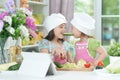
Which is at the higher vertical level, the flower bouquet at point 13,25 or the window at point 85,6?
the window at point 85,6

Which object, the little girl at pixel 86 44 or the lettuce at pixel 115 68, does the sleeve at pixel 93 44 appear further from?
the lettuce at pixel 115 68

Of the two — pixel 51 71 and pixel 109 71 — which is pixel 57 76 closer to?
pixel 51 71

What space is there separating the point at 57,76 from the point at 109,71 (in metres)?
0.29

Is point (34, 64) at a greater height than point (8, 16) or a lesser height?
lesser

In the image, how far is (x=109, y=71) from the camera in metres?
1.62

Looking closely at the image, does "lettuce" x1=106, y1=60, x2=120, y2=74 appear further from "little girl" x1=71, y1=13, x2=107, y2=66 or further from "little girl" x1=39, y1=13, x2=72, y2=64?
"little girl" x1=71, y1=13, x2=107, y2=66

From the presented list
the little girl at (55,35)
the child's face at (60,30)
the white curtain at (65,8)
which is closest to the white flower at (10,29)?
the little girl at (55,35)

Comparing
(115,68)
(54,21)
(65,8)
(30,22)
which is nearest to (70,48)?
(54,21)

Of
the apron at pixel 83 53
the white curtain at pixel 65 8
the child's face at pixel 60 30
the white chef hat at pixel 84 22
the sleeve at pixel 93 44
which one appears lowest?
the apron at pixel 83 53

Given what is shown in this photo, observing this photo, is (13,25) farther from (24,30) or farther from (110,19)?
(110,19)

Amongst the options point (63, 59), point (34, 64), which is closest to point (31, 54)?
point (34, 64)

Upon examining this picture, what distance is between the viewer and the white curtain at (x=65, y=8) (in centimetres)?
470

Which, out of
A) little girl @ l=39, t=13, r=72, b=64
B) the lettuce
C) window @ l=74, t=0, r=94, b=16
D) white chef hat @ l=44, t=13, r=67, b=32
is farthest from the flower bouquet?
window @ l=74, t=0, r=94, b=16

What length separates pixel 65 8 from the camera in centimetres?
470
